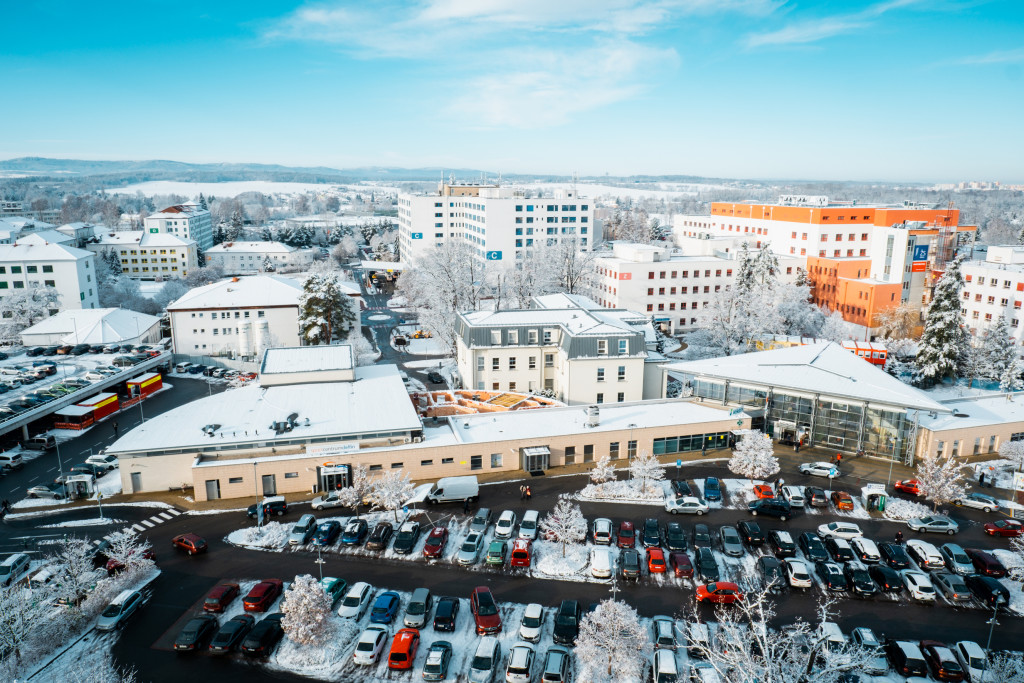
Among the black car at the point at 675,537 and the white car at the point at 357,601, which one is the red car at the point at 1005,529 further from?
the white car at the point at 357,601

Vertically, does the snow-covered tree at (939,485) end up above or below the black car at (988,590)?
above

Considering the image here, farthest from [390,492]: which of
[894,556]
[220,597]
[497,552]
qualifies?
[894,556]

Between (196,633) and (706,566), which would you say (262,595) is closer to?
(196,633)

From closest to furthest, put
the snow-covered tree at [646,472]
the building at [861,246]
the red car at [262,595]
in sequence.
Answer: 1. the red car at [262,595]
2. the snow-covered tree at [646,472]
3. the building at [861,246]

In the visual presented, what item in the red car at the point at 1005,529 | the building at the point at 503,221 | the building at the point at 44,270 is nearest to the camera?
the red car at the point at 1005,529

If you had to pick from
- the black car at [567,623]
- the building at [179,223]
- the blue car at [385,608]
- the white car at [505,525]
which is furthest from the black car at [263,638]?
the building at [179,223]

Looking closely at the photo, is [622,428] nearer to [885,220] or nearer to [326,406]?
[326,406]

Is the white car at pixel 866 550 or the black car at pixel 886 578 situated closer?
the black car at pixel 886 578
